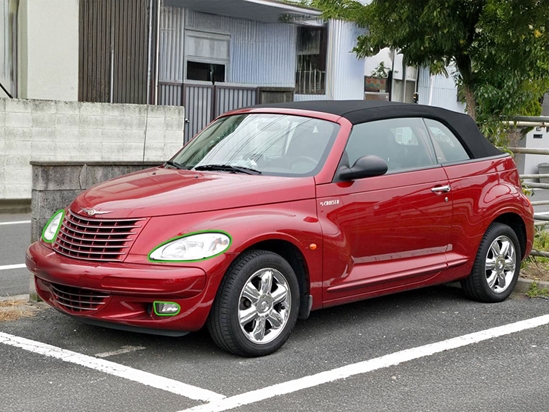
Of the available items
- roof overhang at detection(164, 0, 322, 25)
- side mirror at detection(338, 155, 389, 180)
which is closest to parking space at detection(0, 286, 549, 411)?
side mirror at detection(338, 155, 389, 180)

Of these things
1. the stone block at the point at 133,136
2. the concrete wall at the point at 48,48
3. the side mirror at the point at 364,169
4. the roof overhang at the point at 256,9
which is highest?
the roof overhang at the point at 256,9

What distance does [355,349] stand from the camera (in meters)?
6.40

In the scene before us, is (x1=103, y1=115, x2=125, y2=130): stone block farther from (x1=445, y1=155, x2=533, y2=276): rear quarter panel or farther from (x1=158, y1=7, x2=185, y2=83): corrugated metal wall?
(x1=445, y1=155, x2=533, y2=276): rear quarter panel

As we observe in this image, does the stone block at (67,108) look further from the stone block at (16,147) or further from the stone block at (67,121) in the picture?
the stone block at (16,147)

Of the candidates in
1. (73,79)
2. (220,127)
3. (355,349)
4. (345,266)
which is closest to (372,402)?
(355,349)

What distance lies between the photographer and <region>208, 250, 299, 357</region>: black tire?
594cm

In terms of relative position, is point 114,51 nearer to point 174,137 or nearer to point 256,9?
point 174,137

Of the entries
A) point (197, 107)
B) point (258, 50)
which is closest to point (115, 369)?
point (197, 107)

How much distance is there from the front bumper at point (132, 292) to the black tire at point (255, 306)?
0.12m

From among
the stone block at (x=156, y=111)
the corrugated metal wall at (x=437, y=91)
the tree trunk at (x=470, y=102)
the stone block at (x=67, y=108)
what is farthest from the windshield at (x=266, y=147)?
the corrugated metal wall at (x=437, y=91)

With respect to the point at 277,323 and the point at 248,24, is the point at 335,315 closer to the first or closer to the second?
the point at 277,323

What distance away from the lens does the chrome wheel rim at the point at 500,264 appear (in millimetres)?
7891

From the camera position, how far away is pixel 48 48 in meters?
16.8

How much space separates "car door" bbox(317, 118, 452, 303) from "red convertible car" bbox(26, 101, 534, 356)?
0.01 meters
